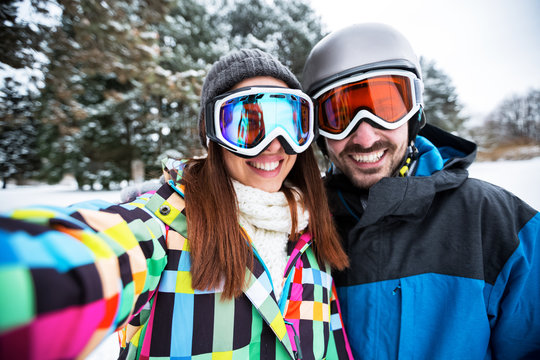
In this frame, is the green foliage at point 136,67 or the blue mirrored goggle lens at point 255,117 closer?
the blue mirrored goggle lens at point 255,117

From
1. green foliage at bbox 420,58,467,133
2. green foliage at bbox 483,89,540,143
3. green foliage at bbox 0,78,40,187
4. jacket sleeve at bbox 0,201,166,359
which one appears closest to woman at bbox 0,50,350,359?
jacket sleeve at bbox 0,201,166,359

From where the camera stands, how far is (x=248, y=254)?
40.9 inches

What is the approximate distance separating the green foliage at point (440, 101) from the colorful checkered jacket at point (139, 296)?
50.2ft

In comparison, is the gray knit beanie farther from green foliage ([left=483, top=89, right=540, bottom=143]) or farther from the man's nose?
green foliage ([left=483, top=89, right=540, bottom=143])

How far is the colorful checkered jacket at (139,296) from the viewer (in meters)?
0.42

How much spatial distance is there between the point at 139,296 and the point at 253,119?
100 cm

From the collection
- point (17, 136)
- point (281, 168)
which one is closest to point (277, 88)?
point (281, 168)

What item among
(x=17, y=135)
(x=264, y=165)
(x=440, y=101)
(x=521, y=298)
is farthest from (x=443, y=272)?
(x=17, y=135)

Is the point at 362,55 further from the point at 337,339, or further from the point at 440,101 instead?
the point at 440,101

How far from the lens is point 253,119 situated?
52.6 inches

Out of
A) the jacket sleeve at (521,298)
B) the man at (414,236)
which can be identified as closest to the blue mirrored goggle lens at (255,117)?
the man at (414,236)

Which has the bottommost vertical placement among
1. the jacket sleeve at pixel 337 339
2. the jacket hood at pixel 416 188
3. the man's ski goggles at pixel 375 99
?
the jacket sleeve at pixel 337 339

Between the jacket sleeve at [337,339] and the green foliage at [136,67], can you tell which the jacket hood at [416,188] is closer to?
the jacket sleeve at [337,339]

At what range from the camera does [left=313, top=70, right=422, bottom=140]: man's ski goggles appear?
5.02ft
